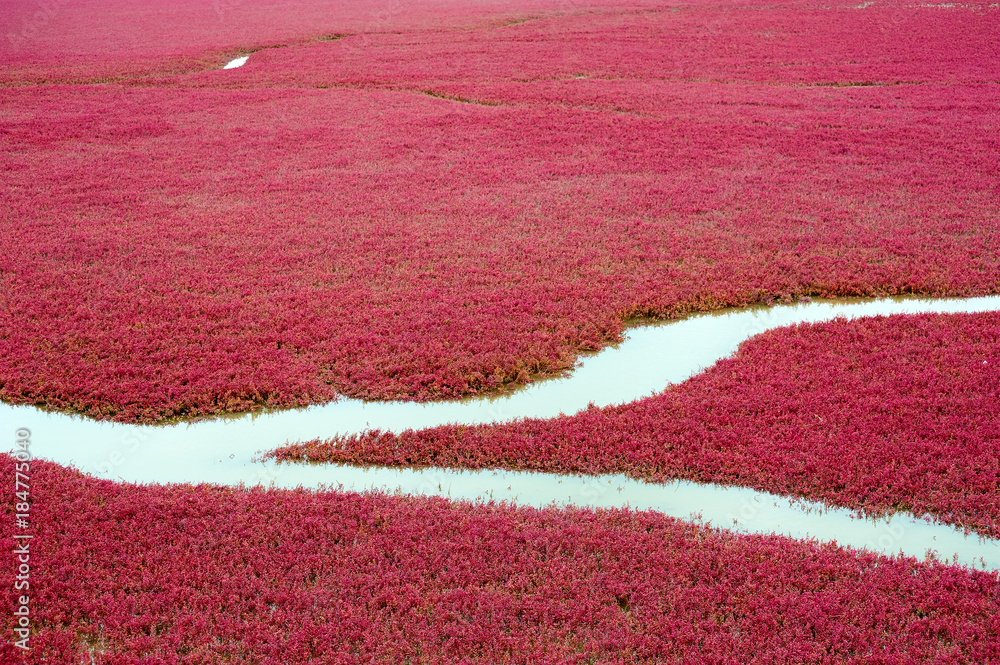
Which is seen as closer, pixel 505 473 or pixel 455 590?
pixel 455 590

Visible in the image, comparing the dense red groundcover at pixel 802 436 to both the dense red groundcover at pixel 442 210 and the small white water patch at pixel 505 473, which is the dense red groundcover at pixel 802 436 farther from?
the dense red groundcover at pixel 442 210

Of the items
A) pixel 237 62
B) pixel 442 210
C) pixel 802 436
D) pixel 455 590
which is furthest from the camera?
pixel 237 62

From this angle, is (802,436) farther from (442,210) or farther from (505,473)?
(442,210)

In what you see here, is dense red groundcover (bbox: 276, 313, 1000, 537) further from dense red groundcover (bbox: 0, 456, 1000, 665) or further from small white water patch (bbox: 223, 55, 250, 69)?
small white water patch (bbox: 223, 55, 250, 69)

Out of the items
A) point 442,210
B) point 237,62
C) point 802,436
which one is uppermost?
point 237,62

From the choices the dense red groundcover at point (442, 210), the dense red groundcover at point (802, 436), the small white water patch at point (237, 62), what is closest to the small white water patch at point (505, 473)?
the dense red groundcover at point (802, 436)

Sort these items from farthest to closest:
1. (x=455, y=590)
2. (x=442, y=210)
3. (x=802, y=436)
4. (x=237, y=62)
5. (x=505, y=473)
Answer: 1. (x=237, y=62)
2. (x=442, y=210)
3. (x=802, y=436)
4. (x=505, y=473)
5. (x=455, y=590)

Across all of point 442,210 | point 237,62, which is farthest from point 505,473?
point 237,62
